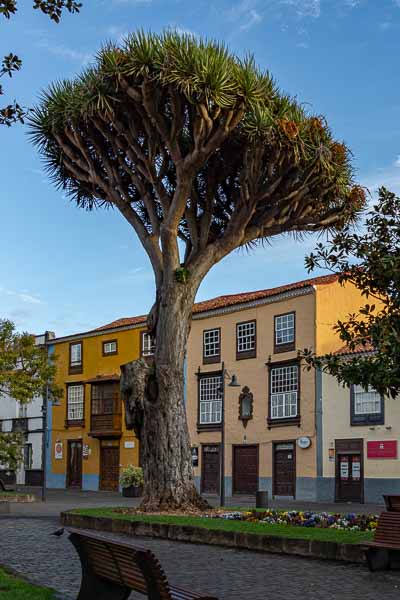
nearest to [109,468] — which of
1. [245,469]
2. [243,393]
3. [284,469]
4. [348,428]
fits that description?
[245,469]

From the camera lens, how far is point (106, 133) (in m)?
20.1

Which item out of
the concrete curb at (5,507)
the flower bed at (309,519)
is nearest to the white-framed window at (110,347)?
the concrete curb at (5,507)

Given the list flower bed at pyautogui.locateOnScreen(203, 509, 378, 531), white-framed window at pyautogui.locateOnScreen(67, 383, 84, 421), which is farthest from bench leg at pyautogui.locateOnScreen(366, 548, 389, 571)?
white-framed window at pyautogui.locateOnScreen(67, 383, 84, 421)

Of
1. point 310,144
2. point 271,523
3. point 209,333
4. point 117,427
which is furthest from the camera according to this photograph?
point 117,427

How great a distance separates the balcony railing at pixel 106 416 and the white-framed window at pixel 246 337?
892 cm

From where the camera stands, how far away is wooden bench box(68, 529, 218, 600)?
252 inches

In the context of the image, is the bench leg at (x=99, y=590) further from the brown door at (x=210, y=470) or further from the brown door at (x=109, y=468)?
the brown door at (x=109, y=468)

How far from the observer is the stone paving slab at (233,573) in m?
9.95

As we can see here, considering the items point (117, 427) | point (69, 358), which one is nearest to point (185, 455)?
point (117, 427)

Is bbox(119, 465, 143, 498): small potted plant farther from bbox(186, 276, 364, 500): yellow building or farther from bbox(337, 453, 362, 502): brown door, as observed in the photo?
bbox(337, 453, 362, 502): brown door

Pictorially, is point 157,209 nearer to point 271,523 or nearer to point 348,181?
point 348,181

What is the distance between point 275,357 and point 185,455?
59.5 ft

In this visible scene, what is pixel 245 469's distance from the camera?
1526 inches

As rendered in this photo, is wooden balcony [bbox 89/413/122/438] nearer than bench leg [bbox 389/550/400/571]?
No
